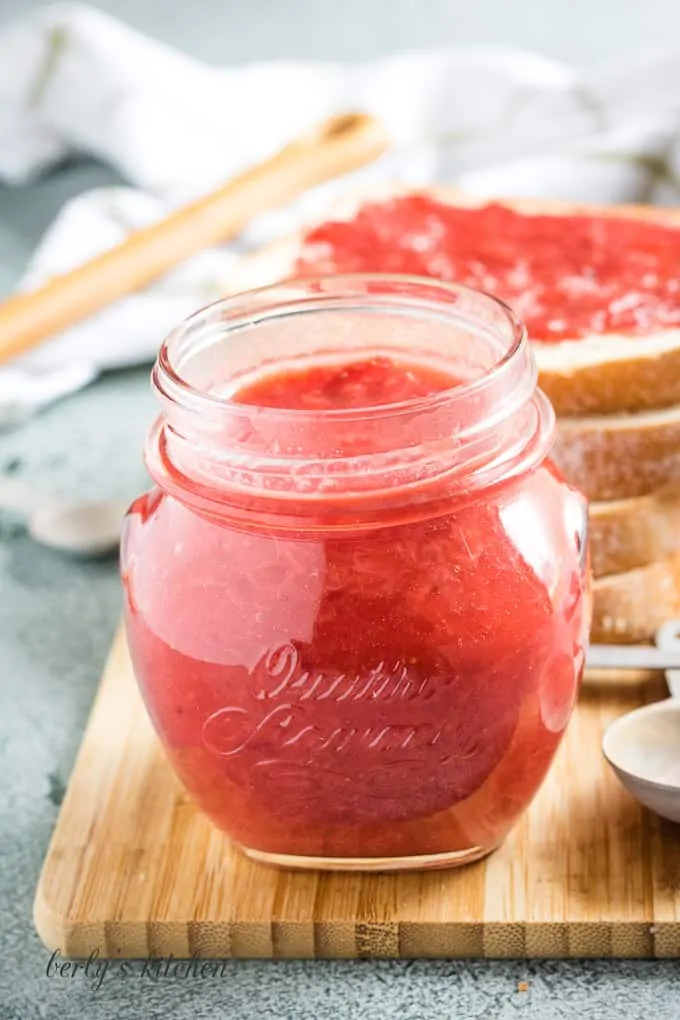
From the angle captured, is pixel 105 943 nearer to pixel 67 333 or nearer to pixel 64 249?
pixel 67 333

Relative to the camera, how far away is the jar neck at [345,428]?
4.53ft

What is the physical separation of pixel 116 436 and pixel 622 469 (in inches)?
41.2

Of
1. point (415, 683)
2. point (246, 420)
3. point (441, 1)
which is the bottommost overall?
point (441, 1)

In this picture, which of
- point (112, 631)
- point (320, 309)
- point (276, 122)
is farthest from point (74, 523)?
point (276, 122)

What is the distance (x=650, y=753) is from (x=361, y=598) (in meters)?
0.43

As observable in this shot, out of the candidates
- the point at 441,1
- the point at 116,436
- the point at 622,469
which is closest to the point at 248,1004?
the point at 622,469

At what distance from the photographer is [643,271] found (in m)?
2.09

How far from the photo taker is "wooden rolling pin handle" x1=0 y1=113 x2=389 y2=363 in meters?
2.68

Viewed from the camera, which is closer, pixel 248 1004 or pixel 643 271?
pixel 248 1004

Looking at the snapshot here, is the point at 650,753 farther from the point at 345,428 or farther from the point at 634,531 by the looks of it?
the point at 345,428

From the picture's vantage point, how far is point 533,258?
218 cm

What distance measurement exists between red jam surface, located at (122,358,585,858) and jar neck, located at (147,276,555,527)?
2cm

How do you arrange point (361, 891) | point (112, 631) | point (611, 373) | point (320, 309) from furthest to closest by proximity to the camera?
point (112, 631), point (611, 373), point (320, 309), point (361, 891)

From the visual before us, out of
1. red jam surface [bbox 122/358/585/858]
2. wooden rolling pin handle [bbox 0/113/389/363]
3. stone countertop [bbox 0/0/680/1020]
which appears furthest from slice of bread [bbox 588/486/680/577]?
wooden rolling pin handle [bbox 0/113/389/363]
